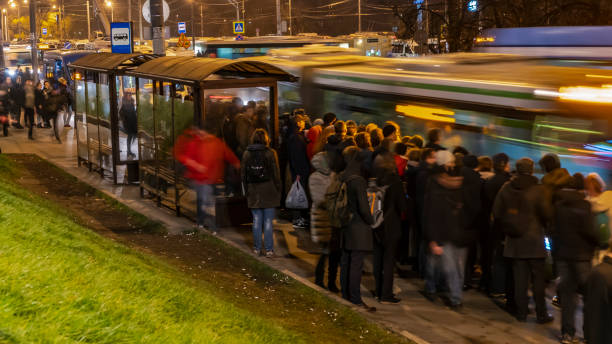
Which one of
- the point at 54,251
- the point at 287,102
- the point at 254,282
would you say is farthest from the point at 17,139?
the point at 54,251

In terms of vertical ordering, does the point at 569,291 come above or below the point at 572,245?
below

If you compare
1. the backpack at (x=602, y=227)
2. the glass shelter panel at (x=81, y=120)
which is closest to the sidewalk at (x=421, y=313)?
the backpack at (x=602, y=227)

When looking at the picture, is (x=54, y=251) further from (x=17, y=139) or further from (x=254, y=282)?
(x=17, y=139)

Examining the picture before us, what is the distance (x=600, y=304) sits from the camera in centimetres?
502

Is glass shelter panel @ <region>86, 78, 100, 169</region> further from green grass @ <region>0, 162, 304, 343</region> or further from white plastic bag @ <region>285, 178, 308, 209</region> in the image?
green grass @ <region>0, 162, 304, 343</region>

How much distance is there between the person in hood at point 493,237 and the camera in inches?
338

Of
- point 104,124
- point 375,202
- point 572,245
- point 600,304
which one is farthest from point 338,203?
point 104,124

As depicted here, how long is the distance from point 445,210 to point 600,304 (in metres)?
3.30

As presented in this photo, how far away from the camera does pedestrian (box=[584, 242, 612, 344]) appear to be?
4969mm

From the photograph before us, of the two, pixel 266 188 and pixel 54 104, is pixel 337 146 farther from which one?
pixel 54 104

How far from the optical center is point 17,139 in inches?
933

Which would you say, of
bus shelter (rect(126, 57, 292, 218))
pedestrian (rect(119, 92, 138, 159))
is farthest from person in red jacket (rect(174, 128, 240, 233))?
pedestrian (rect(119, 92, 138, 159))

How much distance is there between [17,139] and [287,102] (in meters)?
9.56

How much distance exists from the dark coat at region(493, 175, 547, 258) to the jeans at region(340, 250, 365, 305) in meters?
1.49
